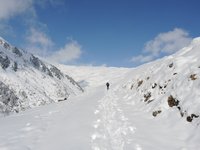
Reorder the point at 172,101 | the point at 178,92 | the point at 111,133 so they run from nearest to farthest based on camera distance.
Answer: the point at 111,133, the point at 172,101, the point at 178,92

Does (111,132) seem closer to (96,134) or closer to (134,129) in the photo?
(96,134)

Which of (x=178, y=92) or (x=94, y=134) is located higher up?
(x=178, y=92)

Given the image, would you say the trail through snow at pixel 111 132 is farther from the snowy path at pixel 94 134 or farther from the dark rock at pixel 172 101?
the dark rock at pixel 172 101

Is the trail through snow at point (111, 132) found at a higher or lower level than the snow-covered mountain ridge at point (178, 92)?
lower

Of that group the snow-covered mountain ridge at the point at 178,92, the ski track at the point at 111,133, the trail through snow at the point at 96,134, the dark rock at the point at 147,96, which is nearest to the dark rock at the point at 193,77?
the snow-covered mountain ridge at the point at 178,92

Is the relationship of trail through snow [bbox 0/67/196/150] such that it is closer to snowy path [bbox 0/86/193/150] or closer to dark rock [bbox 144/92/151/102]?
snowy path [bbox 0/86/193/150]

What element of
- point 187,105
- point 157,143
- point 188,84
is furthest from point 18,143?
point 188,84

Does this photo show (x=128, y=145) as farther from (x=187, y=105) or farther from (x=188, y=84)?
(x=188, y=84)

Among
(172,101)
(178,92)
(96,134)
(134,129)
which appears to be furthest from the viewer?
(178,92)

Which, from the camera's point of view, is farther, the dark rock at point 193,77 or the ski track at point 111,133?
the dark rock at point 193,77

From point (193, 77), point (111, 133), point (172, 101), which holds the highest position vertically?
point (193, 77)

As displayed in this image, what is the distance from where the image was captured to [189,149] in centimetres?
1343

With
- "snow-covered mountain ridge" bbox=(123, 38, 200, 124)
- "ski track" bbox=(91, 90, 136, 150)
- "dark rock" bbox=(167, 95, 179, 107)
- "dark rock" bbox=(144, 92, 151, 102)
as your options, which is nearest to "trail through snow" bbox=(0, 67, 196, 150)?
"ski track" bbox=(91, 90, 136, 150)

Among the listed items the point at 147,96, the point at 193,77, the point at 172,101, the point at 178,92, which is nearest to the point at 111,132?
the point at 172,101
